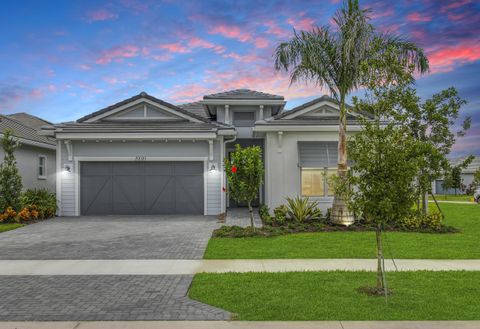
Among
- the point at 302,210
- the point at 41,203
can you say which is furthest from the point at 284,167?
the point at 41,203

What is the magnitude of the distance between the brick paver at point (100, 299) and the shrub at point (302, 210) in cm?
914

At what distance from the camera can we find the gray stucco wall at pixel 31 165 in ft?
69.0

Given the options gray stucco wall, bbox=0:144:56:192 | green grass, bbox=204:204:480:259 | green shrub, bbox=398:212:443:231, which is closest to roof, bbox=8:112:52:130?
gray stucco wall, bbox=0:144:56:192

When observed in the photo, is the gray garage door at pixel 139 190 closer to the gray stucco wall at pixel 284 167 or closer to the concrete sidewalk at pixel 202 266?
the gray stucco wall at pixel 284 167

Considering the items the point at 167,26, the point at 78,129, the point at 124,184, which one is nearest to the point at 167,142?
the point at 124,184

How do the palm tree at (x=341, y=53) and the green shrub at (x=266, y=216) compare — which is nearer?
the palm tree at (x=341, y=53)

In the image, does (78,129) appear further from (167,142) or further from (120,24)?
(120,24)

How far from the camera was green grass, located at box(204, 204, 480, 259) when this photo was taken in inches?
400

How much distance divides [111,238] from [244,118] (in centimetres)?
1220

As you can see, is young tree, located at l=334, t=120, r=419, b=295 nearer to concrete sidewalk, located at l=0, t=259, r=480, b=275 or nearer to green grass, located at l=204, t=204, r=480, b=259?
concrete sidewalk, located at l=0, t=259, r=480, b=275

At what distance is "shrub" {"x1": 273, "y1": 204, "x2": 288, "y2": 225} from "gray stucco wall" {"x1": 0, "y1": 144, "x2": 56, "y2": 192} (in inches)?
558

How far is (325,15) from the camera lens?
15.7 metres
